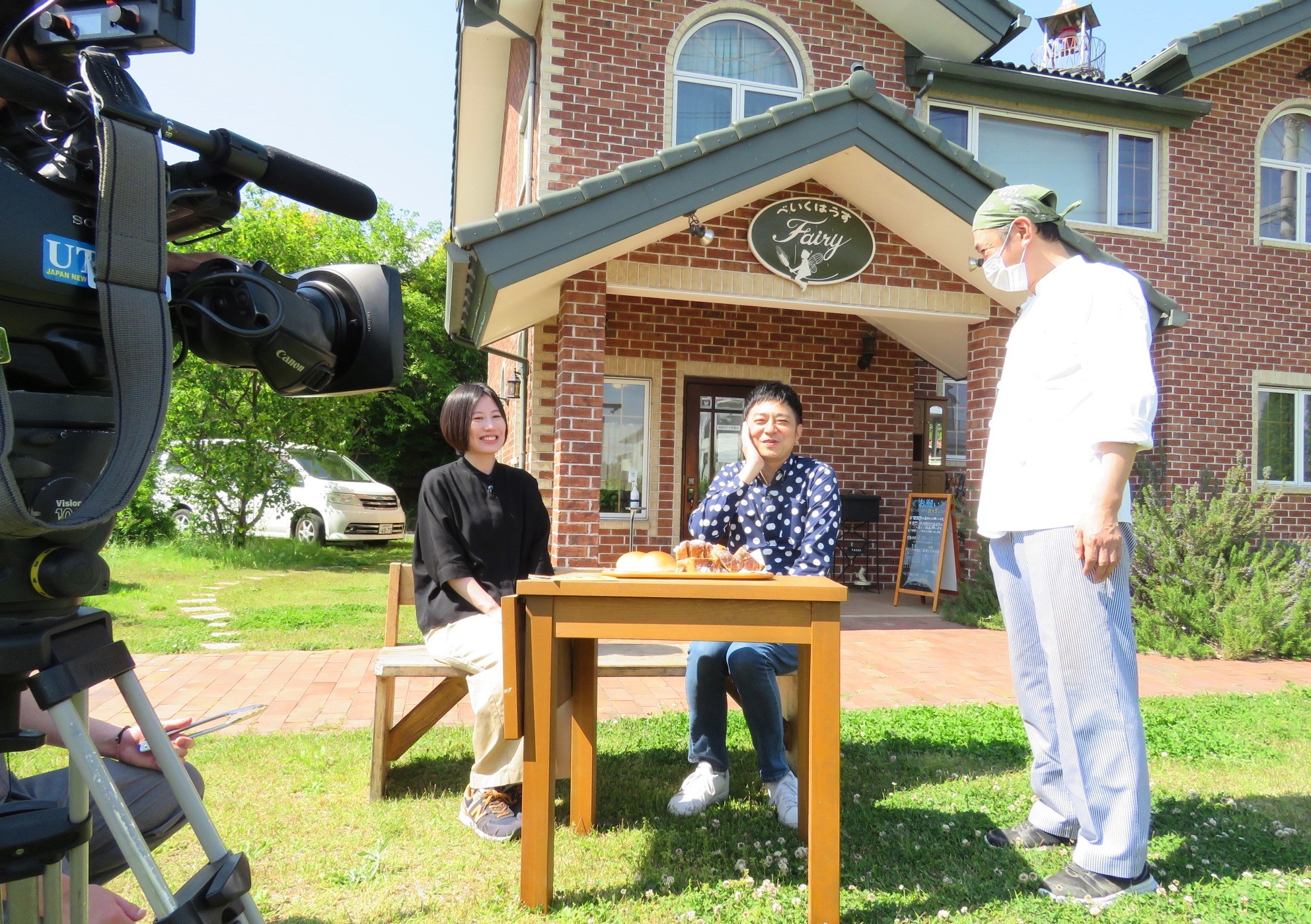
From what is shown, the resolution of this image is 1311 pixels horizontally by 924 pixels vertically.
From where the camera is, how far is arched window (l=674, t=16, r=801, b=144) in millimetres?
8906

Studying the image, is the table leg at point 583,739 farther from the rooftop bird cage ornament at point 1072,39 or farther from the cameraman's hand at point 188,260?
the rooftop bird cage ornament at point 1072,39

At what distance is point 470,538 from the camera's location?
11.1 ft

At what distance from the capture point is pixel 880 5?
9.26 m

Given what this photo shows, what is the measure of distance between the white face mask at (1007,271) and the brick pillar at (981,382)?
4736 mm

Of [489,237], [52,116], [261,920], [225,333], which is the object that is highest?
[489,237]

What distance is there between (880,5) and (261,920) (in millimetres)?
9983

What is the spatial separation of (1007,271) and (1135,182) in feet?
30.0

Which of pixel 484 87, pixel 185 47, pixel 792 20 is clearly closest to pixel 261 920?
pixel 185 47

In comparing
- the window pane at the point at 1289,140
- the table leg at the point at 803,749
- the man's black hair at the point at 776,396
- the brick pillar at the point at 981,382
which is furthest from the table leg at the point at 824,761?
the window pane at the point at 1289,140

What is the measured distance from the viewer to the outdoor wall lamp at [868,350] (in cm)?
947

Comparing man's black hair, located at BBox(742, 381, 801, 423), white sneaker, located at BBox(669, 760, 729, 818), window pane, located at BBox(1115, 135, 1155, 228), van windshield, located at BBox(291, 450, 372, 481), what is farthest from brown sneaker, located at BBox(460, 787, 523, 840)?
van windshield, located at BBox(291, 450, 372, 481)

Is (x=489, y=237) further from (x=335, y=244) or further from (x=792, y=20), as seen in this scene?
(x=335, y=244)

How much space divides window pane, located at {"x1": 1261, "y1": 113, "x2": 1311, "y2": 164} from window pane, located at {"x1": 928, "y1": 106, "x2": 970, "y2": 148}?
13.4ft

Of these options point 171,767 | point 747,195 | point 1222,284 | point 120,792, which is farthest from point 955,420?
point 171,767
